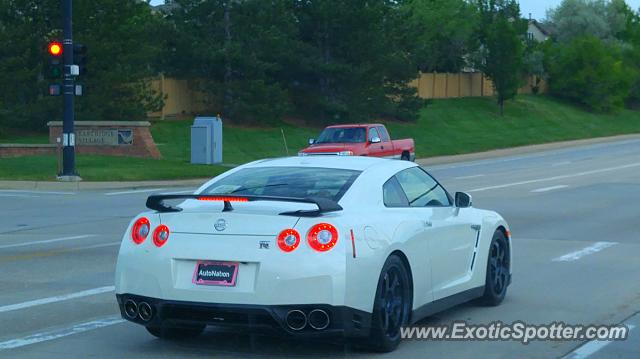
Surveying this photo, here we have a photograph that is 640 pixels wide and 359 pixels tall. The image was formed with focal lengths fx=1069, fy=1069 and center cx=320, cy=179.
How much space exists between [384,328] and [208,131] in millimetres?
29995

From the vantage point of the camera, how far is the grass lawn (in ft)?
111

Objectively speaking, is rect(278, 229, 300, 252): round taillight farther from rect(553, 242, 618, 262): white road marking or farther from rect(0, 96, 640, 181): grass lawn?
rect(0, 96, 640, 181): grass lawn

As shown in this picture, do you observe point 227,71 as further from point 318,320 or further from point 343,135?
point 318,320

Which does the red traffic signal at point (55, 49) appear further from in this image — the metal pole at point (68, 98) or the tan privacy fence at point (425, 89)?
the tan privacy fence at point (425, 89)

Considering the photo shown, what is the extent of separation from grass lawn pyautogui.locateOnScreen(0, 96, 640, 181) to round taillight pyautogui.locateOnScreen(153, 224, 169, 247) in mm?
23323

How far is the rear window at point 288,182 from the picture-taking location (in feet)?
28.3

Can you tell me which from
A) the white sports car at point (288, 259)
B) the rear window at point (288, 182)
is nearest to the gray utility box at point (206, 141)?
the rear window at point (288, 182)

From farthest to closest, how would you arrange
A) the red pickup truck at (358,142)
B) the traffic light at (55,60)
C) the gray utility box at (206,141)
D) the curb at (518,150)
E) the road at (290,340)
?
the curb at (518,150) < the gray utility box at (206,141) < the red pickup truck at (358,142) < the traffic light at (55,60) < the road at (290,340)

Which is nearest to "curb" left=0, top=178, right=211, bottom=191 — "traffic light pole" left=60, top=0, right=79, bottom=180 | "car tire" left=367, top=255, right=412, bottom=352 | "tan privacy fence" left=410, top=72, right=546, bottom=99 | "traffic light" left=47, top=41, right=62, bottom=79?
"traffic light pole" left=60, top=0, right=79, bottom=180

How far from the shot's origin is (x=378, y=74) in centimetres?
5488

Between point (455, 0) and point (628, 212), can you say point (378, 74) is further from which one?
point (628, 212)

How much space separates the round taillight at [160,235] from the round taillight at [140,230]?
95mm

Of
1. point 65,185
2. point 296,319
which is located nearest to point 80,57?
point 65,185

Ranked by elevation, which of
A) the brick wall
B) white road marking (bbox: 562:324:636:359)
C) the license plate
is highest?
the license plate
